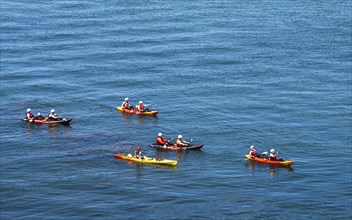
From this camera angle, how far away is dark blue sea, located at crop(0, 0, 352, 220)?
10412 centimetres

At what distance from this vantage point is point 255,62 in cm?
16862

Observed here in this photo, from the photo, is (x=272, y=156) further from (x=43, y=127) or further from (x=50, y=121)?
(x=43, y=127)

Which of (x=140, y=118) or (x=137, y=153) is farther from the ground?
(x=140, y=118)

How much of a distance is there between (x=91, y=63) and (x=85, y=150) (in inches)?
1978

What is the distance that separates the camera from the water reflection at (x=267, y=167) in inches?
4483

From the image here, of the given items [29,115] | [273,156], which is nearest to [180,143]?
[273,156]

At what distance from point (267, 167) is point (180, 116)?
85.4ft

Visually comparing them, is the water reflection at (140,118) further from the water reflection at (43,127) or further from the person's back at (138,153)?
the person's back at (138,153)

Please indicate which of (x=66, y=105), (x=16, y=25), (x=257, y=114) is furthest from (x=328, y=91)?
(x=16, y=25)

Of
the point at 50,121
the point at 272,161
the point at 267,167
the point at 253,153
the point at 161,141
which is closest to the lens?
the point at 272,161

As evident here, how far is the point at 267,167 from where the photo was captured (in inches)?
4542

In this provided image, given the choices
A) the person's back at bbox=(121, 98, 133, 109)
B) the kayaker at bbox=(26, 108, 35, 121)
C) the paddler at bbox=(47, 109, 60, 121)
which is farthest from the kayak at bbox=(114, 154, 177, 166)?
the person's back at bbox=(121, 98, 133, 109)

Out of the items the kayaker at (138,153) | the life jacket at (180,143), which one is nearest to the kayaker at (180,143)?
the life jacket at (180,143)

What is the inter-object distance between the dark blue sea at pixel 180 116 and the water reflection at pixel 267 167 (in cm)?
29
